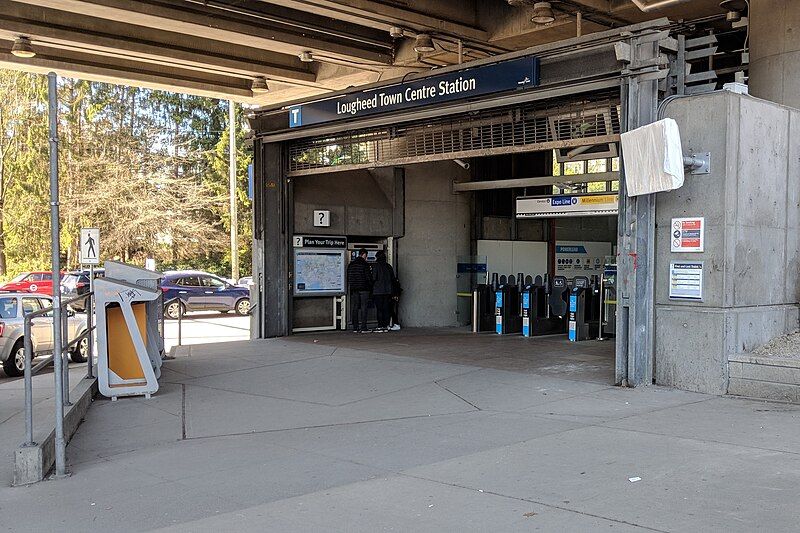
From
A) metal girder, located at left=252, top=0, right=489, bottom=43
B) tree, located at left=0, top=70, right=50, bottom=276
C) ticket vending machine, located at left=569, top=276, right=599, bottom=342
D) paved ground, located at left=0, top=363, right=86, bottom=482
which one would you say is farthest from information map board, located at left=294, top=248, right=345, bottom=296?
tree, located at left=0, top=70, right=50, bottom=276

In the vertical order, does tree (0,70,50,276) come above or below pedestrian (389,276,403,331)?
above

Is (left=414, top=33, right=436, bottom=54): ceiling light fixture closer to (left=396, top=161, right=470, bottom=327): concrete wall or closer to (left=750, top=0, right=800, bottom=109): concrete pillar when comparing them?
(left=396, top=161, right=470, bottom=327): concrete wall

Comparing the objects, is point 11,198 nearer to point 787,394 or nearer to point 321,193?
point 321,193

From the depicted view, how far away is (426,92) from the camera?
12.5 m

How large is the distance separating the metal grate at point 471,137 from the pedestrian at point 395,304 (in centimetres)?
349

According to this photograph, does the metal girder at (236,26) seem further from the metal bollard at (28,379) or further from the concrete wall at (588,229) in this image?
the metal bollard at (28,379)

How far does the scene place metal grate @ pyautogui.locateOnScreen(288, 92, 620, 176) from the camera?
1091 centimetres

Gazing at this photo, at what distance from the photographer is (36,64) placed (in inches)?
701

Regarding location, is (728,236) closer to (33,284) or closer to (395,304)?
(395,304)

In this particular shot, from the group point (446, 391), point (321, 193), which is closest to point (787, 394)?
point (446, 391)

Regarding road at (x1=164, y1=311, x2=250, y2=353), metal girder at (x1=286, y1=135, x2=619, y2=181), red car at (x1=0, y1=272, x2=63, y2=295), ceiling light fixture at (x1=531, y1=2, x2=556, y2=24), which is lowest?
road at (x1=164, y1=311, x2=250, y2=353)

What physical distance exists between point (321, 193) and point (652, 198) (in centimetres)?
884

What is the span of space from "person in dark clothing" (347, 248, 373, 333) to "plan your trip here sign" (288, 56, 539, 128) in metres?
3.42

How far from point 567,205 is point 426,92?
21.0ft
